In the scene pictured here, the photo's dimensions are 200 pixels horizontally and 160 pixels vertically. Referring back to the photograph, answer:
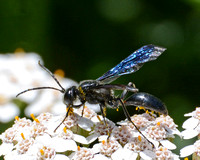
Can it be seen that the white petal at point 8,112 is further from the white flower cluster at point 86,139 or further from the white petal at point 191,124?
the white petal at point 191,124

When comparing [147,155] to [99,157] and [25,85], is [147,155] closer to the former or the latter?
[99,157]

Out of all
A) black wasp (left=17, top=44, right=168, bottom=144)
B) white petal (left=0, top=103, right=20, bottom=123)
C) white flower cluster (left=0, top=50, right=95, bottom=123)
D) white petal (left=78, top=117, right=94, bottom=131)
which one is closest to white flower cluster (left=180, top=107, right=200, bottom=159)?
black wasp (left=17, top=44, right=168, bottom=144)

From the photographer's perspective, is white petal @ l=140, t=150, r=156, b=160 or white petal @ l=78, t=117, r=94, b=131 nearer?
white petal @ l=140, t=150, r=156, b=160

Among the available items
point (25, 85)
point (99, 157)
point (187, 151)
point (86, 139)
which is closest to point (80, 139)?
point (86, 139)

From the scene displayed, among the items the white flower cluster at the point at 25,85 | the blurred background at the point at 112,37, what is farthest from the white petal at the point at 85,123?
the blurred background at the point at 112,37

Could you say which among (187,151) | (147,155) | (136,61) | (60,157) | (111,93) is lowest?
(187,151)

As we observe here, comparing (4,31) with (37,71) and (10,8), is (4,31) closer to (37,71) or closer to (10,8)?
(10,8)

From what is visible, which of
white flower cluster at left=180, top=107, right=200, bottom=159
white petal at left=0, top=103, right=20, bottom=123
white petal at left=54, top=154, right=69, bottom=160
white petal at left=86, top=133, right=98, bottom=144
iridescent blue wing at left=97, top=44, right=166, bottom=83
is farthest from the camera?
white petal at left=0, top=103, right=20, bottom=123

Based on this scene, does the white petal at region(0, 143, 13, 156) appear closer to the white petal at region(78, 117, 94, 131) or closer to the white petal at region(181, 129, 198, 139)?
the white petal at region(78, 117, 94, 131)

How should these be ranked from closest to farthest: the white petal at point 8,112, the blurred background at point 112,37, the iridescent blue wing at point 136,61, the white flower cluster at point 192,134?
the white flower cluster at point 192,134 < the iridescent blue wing at point 136,61 < the white petal at point 8,112 < the blurred background at point 112,37
